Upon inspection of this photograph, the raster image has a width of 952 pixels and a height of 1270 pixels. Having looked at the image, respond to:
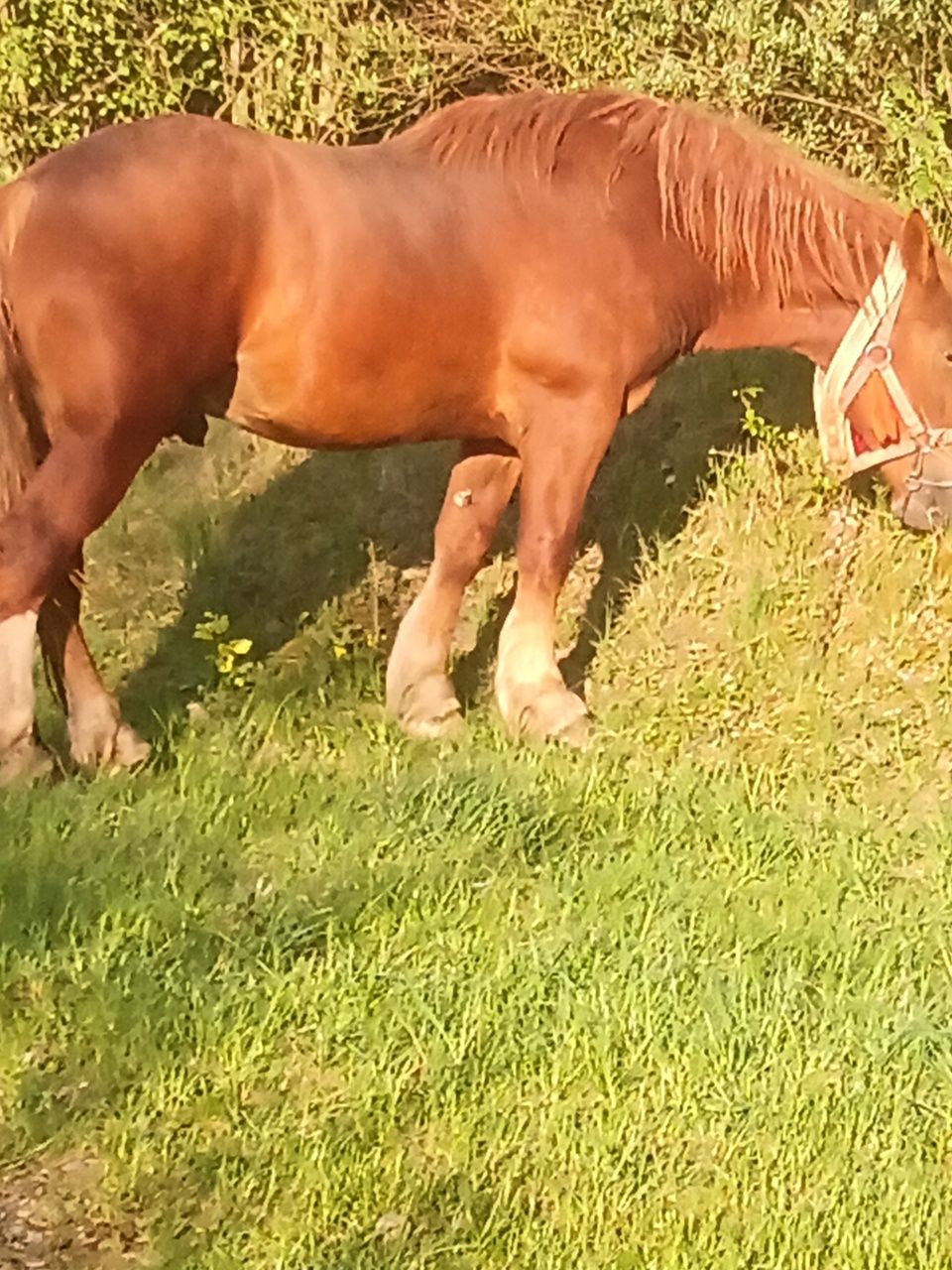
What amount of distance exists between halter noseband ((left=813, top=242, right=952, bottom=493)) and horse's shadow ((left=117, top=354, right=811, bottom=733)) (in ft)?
3.86

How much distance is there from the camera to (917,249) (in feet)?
Answer: 15.7

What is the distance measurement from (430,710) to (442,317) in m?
1.28

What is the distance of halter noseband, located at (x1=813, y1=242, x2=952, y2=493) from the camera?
486cm

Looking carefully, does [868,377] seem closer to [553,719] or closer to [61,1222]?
[553,719]

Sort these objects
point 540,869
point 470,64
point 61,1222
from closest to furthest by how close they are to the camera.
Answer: point 61,1222 < point 540,869 < point 470,64

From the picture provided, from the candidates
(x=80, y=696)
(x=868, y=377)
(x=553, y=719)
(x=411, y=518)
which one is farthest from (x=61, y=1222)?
(x=411, y=518)

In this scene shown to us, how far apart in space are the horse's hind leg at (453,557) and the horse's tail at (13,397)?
1.46 metres

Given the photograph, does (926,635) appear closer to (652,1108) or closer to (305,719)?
(305,719)

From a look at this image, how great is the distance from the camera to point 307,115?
7586 mm

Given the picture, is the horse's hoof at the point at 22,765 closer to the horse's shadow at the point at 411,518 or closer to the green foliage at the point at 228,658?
the green foliage at the point at 228,658

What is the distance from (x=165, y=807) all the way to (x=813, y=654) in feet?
7.89

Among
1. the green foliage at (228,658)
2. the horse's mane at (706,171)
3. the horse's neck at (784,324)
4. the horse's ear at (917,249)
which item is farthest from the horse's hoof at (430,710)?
the horse's ear at (917,249)

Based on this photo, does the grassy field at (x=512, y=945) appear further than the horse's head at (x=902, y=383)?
No

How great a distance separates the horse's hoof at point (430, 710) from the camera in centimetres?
494
